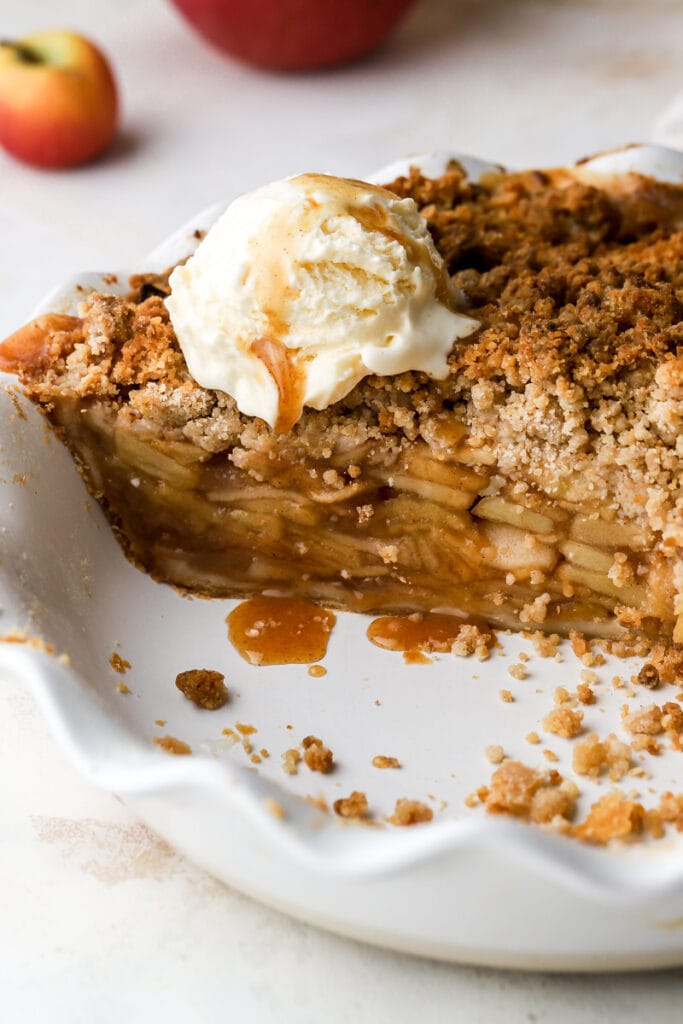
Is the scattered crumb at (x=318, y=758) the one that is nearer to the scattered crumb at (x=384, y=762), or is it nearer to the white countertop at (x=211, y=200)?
the scattered crumb at (x=384, y=762)

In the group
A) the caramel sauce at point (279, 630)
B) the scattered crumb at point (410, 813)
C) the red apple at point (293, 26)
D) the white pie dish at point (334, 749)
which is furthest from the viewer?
the red apple at point (293, 26)

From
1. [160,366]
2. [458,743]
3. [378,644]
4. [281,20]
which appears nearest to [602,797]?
[458,743]

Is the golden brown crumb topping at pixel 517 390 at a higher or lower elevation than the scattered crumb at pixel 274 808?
A: higher

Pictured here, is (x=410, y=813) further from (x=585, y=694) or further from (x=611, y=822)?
(x=585, y=694)

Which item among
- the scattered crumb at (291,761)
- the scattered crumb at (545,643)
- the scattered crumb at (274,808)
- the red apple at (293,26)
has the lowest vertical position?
the scattered crumb at (545,643)

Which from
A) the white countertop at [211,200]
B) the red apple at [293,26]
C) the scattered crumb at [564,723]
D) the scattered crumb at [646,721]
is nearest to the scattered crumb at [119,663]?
the white countertop at [211,200]

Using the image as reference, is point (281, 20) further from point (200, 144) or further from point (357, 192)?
point (357, 192)

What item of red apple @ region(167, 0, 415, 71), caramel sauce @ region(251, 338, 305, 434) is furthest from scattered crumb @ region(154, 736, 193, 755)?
red apple @ region(167, 0, 415, 71)

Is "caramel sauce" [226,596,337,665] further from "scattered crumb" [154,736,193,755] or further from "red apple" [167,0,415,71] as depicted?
"red apple" [167,0,415,71]
